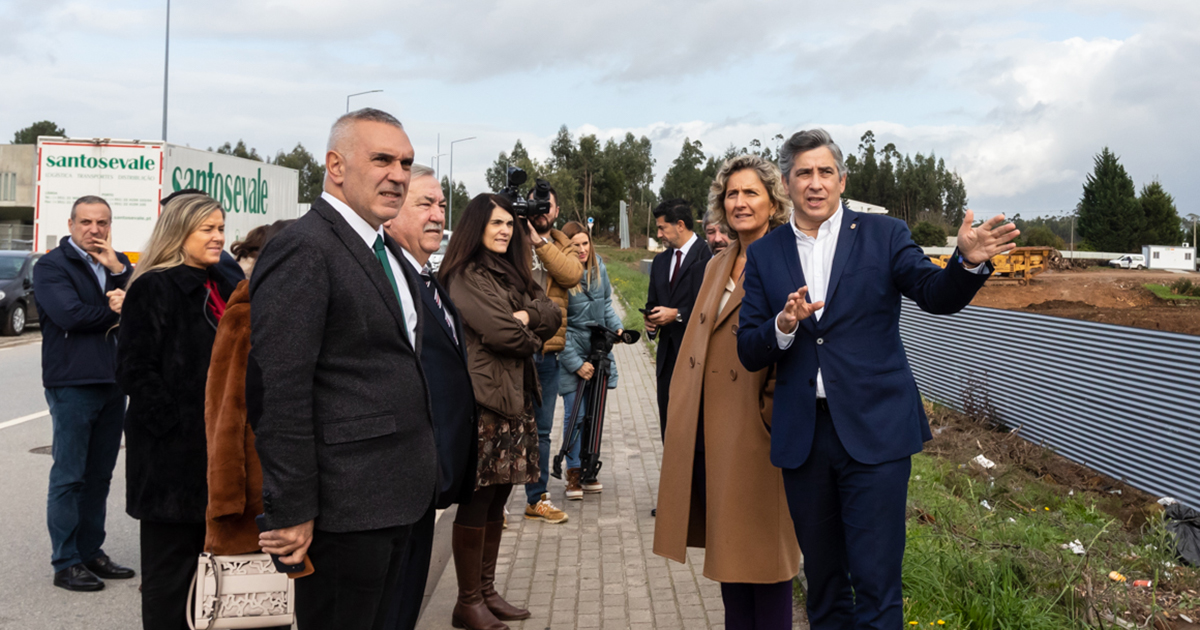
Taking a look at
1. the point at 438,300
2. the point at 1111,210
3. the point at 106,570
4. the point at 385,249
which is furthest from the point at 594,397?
the point at 1111,210

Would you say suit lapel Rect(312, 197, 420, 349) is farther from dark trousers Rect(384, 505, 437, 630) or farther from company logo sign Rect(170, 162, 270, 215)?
company logo sign Rect(170, 162, 270, 215)

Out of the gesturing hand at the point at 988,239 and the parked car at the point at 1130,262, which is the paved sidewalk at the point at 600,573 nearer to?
the gesturing hand at the point at 988,239

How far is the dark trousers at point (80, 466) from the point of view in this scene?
4.98 metres

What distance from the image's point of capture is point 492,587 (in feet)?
15.2

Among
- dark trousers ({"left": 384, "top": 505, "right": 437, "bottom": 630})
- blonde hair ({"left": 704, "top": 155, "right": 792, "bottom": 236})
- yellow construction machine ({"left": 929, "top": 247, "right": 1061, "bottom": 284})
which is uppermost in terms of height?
yellow construction machine ({"left": 929, "top": 247, "right": 1061, "bottom": 284})

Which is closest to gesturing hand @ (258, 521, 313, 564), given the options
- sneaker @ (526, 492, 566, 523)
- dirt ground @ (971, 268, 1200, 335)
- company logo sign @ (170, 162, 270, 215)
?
sneaker @ (526, 492, 566, 523)

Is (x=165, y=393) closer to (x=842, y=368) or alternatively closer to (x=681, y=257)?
(x=842, y=368)

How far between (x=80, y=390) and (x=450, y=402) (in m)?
2.94

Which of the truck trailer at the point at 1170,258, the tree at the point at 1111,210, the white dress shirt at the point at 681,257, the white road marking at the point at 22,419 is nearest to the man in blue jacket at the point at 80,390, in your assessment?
the white dress shirt at the point at 681,257

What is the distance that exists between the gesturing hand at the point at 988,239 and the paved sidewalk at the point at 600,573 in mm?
2366

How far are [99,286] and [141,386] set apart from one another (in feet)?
6.24

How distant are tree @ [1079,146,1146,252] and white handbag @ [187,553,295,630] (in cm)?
9146

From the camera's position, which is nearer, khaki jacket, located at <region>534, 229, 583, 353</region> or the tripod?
khaki jacket, located at <region>534, 229, 583, 353</region>

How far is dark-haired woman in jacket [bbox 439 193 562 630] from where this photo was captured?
4418mm
